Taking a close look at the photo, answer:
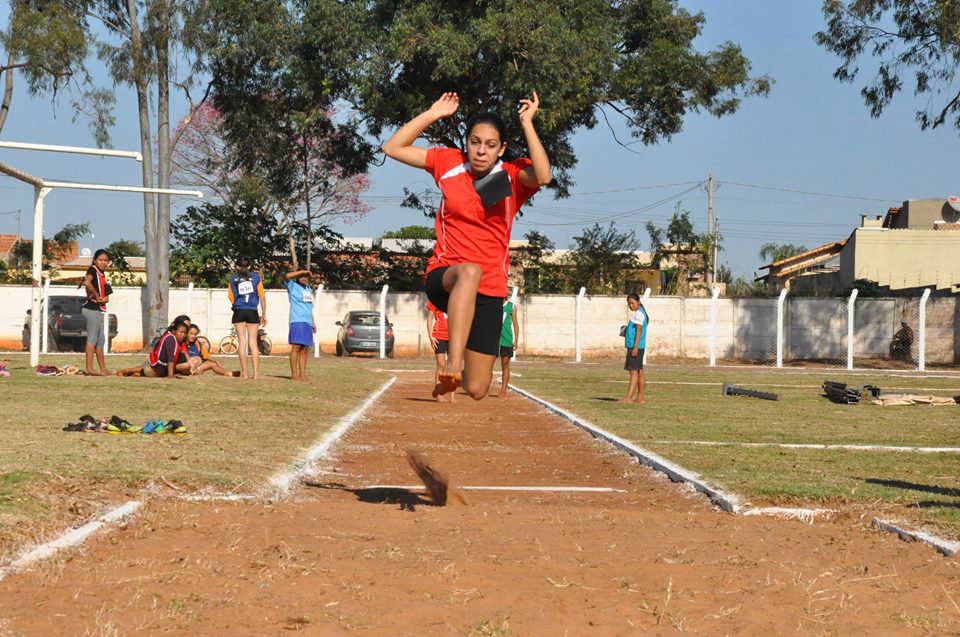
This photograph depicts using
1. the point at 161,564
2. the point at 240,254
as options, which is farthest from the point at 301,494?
the point at 240,254

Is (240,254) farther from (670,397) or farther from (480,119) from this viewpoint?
(480,119)

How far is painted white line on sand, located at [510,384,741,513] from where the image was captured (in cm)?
682

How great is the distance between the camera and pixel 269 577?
170 inches

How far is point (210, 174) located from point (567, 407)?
36040 mm

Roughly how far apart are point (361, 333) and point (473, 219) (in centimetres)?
2694

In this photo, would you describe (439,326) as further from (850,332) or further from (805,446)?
(850,332)

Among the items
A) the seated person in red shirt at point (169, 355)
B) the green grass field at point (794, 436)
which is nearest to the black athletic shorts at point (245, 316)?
the seated person in red shirt at point (169, 355)

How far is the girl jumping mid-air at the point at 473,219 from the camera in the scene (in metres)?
6.21

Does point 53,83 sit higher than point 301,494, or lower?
higher

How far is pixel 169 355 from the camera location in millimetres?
16969

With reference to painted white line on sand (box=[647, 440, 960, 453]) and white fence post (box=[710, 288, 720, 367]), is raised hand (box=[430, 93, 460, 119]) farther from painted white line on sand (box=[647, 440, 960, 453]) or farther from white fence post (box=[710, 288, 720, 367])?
white fence post (box=[710, 288, 720, 367])

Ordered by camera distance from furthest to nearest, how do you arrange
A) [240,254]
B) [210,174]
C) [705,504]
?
1. [210,174]
2. [240,254]
3. [705,504]

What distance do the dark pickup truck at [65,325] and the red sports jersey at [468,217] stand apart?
27.1m

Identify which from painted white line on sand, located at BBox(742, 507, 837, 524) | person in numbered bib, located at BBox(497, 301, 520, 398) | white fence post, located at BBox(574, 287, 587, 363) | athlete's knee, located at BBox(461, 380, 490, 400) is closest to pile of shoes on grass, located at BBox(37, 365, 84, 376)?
person in numbered bib, located at BBox(497, 301, 520, 398)
